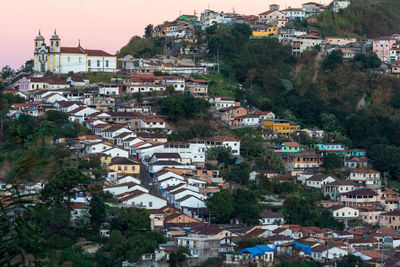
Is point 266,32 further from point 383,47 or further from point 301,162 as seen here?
point 301,162

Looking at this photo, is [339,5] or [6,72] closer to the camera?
[6,72]

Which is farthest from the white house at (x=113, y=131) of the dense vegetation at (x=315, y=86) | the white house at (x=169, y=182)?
the dense vegetation at (x=315, y=86)

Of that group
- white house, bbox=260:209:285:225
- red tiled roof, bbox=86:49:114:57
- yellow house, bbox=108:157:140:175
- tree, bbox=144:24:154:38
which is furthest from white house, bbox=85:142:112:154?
tree, bbox=144:24:154:38

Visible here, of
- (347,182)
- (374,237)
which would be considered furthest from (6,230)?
(347,182)

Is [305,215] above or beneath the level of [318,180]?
beneath

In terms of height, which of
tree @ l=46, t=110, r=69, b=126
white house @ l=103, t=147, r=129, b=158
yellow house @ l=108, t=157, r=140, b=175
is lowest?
yellow house @ l=108, t=157, r=140, b=175

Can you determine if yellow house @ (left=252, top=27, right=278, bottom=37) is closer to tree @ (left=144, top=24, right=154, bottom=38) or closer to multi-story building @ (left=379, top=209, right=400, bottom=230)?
tree @ (left=144, top=24, right=154, bottom=38)

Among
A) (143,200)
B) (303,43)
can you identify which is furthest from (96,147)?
(303,43)
